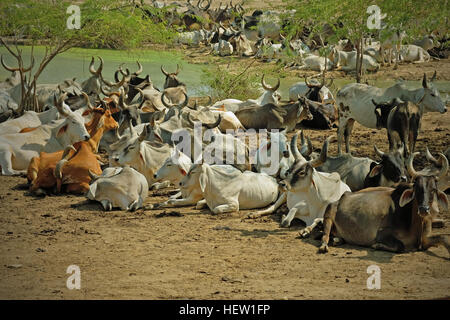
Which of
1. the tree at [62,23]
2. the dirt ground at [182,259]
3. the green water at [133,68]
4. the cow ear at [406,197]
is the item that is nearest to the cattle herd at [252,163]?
the cow ear at [406,197]

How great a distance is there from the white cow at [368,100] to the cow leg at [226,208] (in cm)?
354

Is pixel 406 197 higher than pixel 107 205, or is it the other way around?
pixel 406 197

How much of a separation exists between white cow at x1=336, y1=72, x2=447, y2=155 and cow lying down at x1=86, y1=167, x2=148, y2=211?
425cm

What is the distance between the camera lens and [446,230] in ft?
26.4

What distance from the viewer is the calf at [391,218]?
7.18m

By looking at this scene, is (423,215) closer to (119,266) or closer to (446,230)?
(446,230)

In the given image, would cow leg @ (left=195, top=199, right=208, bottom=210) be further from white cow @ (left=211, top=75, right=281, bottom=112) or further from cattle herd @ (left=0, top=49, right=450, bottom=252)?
white cow @ (left=211, top=75, right=281, bottom=112)

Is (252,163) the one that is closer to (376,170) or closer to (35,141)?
(376,170)

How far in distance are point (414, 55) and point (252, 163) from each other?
14.2m

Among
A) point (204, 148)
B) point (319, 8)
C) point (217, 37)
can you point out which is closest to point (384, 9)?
point (319, 8)

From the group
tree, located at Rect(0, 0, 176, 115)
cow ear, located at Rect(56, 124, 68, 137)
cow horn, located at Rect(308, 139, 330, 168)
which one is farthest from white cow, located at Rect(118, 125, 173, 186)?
tree, located at Rect(0, 0, 176, 115)

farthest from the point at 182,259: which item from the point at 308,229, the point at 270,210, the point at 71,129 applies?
the point at 71,129

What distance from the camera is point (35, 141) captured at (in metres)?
11.4

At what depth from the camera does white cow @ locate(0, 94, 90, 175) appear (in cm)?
1106
